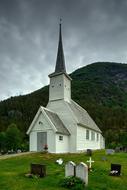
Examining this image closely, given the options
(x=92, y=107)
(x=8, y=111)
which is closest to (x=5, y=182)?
(x=92, y=107)

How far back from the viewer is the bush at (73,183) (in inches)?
584

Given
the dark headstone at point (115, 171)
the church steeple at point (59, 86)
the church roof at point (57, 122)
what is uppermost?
the church steeple at point (59, 86)

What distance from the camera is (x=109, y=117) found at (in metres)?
127

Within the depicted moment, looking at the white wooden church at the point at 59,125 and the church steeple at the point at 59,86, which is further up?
the church steeple at the point at 59,86

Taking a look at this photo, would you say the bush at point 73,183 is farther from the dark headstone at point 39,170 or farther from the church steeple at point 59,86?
the church steeple at point 59,86

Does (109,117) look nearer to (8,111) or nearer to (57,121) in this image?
(8,111)

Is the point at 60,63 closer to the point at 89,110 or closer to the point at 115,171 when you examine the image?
the point at 115,171

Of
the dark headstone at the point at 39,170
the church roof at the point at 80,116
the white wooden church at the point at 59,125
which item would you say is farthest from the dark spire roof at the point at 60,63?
the dark headstone at the point at 39,170

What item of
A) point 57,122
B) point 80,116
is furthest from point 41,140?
point 80,116

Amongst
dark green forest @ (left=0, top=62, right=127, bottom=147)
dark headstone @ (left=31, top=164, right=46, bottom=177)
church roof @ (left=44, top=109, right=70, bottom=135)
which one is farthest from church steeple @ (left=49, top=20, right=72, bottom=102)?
dark green forest @ (left=0, top=62, right=127, bottom=147)

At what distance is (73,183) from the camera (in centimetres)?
1517

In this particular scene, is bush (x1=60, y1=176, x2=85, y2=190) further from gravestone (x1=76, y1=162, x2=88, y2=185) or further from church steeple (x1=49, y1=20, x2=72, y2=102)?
church steeple (x1=49, y1=20, x2=72, y2=102)

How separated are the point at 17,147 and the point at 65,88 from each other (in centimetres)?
4457

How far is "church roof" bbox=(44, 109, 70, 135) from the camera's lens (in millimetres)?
33819
